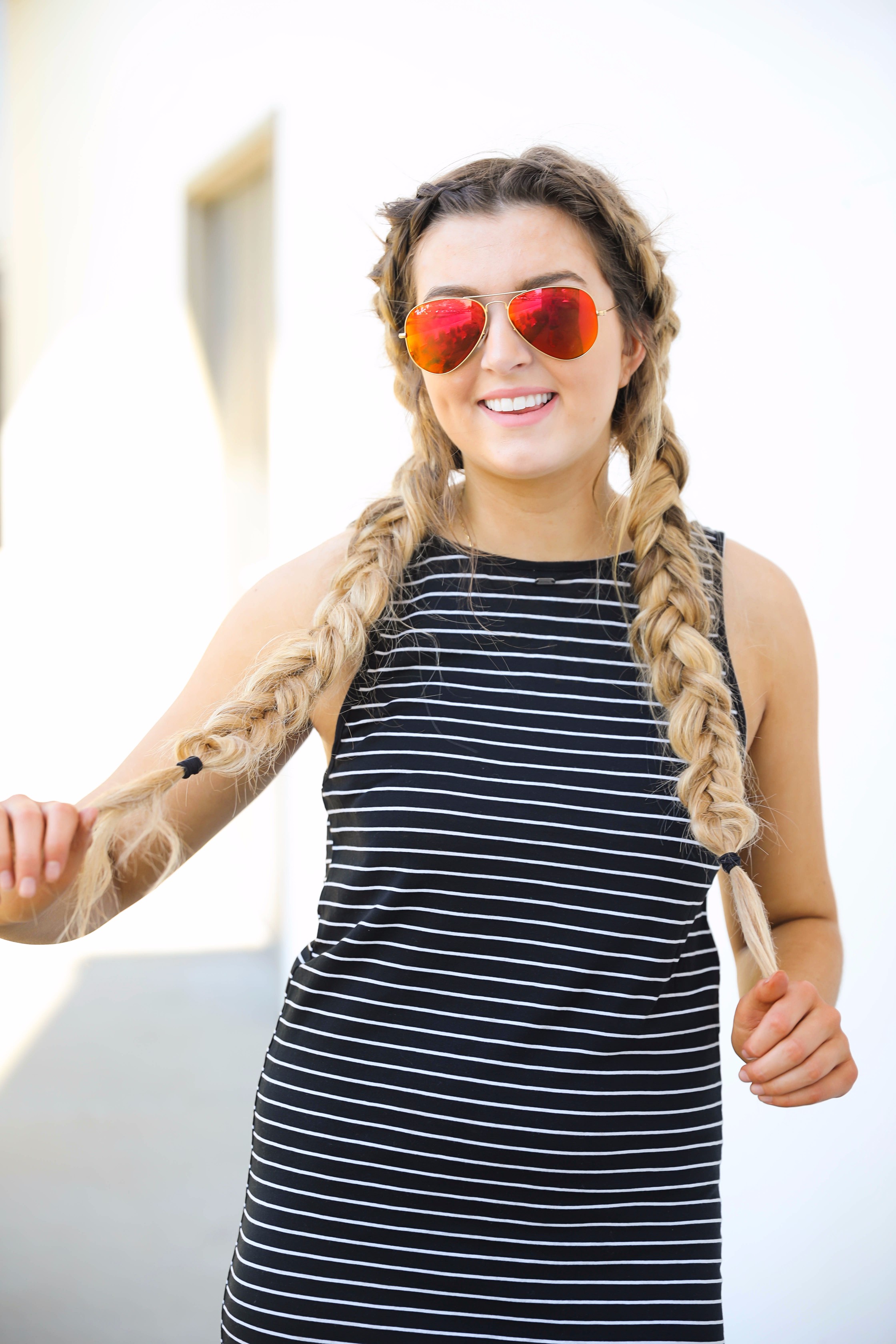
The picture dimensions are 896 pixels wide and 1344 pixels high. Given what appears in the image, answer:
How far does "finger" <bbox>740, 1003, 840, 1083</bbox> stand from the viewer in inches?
40.7

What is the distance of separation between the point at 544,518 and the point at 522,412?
0.46 feet

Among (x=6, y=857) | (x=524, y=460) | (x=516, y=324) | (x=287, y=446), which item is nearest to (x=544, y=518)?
(x=524, y=460)

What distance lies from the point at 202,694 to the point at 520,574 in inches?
15.3

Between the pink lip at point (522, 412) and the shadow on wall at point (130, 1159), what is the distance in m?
2.21

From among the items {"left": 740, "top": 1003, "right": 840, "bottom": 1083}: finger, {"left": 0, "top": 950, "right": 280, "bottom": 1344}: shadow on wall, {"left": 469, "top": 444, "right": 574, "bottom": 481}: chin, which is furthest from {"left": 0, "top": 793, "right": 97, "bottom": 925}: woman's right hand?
{"left": 0, "top": 950, "right": 280, "bottom": 1344}: shadow on wall

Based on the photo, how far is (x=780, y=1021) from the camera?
1.03 m

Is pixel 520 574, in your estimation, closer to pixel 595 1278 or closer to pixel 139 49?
pixel 595 1278

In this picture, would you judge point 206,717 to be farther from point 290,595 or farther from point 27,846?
point 27,846

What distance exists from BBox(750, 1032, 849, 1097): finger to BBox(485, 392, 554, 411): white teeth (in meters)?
0.72

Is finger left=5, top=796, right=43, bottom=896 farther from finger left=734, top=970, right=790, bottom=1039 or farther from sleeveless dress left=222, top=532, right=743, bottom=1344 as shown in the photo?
finger left=734, top=970, right=790, bottom=1039

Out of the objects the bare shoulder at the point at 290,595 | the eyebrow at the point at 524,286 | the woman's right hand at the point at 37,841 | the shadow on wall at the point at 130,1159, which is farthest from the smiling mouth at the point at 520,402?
the shadow on wall at the point at 130,1159

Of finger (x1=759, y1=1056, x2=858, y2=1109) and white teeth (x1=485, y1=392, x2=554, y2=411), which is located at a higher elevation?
white teeth (x1=485, y1=392, x2=554, y2=411)

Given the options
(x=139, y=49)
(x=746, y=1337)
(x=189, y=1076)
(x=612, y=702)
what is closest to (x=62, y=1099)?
(x=189, y=1076)

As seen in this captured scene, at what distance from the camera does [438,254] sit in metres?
1.23
